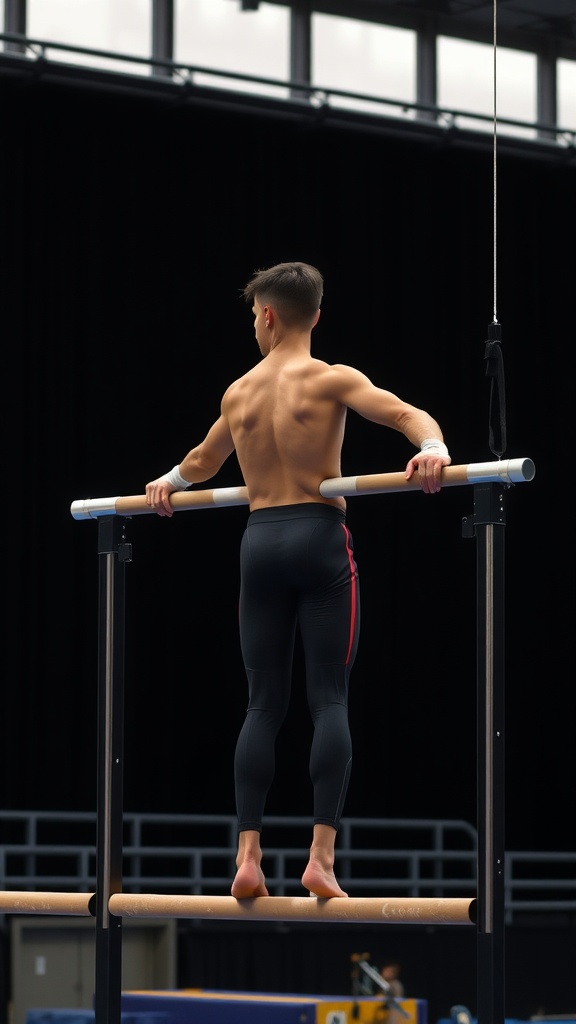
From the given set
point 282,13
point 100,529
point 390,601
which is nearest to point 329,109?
point 282,13

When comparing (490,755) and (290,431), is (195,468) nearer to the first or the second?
(290,431)

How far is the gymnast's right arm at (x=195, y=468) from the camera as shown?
445 centimetres

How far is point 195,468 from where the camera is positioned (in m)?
4.50

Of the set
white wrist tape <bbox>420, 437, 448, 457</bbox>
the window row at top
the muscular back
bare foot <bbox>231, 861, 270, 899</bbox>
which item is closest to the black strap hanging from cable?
white wrist tape <bbox>420, 437, 448, 457</bbox>

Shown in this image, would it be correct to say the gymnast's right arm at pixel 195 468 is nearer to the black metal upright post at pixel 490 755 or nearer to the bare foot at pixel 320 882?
the black metal upright post at pixel 490 755

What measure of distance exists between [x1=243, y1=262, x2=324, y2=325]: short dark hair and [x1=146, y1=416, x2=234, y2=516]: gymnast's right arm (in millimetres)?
325

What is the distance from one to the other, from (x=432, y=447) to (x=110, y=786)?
3.98 ft

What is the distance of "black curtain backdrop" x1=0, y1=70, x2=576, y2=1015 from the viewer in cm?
1530

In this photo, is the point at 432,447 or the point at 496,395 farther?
the point at 496,395

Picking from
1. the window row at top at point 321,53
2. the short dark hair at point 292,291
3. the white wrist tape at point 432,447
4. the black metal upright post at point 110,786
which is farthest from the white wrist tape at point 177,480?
the window row at top at point 321,53

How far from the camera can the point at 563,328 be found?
17.9 metres

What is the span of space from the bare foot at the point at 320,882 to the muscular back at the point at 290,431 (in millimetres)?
851

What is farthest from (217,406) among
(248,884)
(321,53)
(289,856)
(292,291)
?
(248,884)

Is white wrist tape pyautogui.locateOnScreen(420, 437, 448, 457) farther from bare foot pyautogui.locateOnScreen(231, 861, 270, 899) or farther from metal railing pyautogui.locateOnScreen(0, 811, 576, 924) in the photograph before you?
metal railing pyautogui.locateOnScreen(0, 811, 576, 924)
